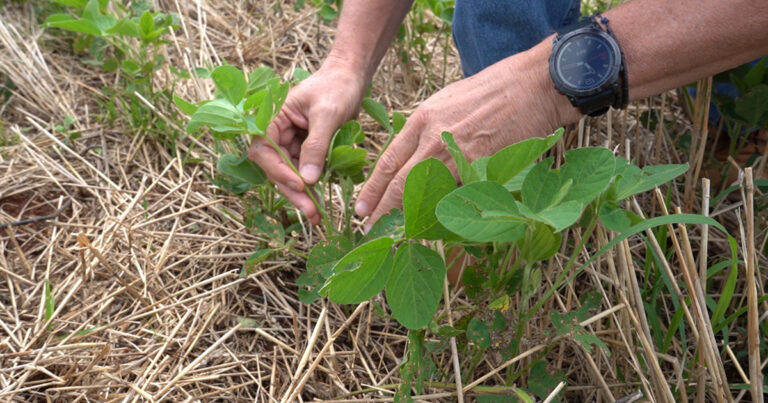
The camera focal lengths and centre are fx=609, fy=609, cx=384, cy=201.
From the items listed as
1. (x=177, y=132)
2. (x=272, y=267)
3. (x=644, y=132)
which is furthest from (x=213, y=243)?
(x=644, y=132)

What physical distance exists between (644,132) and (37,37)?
6.24 feet

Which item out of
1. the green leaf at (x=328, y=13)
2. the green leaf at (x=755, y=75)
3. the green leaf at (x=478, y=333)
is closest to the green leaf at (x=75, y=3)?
the green leaf at (x=328, y=13)

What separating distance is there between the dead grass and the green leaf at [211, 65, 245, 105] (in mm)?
394

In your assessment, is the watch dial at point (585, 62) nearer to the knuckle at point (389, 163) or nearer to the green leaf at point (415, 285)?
the knuckle at point (389, 163)

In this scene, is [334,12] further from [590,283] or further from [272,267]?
[590,283]

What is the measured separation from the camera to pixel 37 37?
2.00 m

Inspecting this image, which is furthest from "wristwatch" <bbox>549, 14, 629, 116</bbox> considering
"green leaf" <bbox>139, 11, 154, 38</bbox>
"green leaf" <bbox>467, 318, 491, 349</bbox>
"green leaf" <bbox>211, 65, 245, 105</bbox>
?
"green leaf" <bbox>139, 11, 154, 38</bbox>

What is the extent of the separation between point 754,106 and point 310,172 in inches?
34.7

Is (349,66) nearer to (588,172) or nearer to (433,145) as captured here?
(433,145)

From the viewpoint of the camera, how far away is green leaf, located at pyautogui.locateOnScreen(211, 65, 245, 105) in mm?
991

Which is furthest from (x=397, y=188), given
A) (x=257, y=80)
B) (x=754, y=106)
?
(x=754, y=106)

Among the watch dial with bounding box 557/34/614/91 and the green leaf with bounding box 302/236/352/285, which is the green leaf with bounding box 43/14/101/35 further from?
the watch dial with bounding box 557/34/614/91

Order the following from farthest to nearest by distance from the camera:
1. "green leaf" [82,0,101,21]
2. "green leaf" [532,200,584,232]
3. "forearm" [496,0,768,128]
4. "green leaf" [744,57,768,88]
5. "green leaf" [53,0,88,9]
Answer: "green leaf" [53,0,88,9] → "green leaf" [82,0,101,21] → "green leaf" [744,57,768,88] → "forearm" [496,0,768,128] → "green leaf" [532,200,584,232]

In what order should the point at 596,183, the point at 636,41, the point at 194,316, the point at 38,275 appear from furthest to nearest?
the point at 38,275 < the point at 194,316 < the point at 636,41 < the point at 596,183
